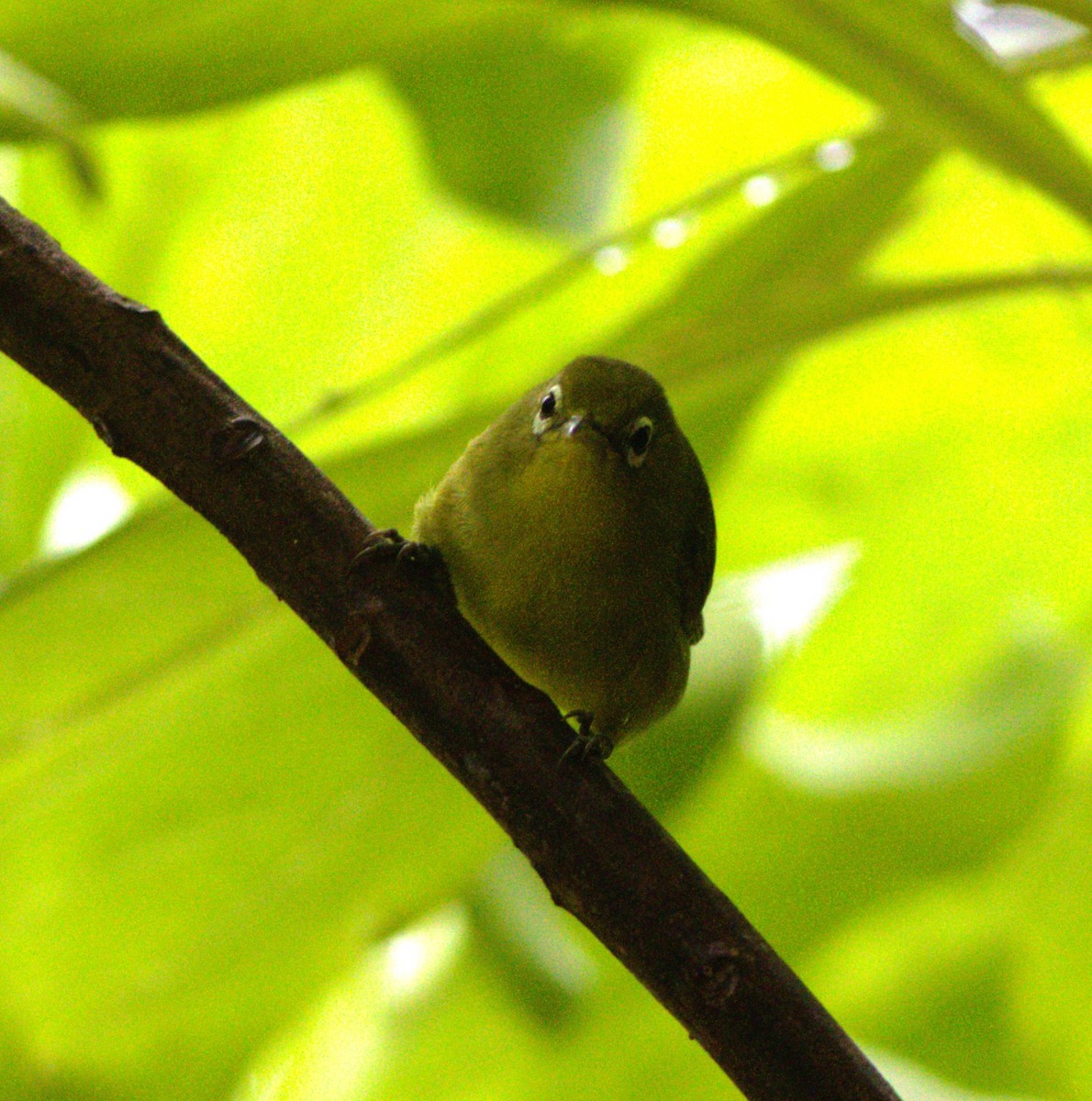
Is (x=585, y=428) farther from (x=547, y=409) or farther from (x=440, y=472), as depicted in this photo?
(x=440, y=472)

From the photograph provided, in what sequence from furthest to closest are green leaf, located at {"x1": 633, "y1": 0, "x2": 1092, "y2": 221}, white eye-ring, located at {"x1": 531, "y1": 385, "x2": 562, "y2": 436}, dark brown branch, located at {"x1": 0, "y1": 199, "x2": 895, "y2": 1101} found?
white eye-ring, located at {"x1": 531, "y1": 385, "x2": 562, "y2": 436} < green leaf, located at {"x1": 633, "y1": 0, "x2": 1092, "y2": 221} < dark brown branch, located at {"x1": 0, "y1": 199, "x2": 895, "y2": 1101}

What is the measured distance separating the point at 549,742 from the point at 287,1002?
0.74 metres

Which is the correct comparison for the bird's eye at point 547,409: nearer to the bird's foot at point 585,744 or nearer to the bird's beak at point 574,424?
the bird's beak at point 574,424

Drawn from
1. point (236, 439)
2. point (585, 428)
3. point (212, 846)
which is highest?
point (236, 439)

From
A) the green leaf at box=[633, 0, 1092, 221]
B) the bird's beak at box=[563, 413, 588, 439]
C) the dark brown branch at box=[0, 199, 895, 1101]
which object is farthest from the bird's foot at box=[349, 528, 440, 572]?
the green leaf at box=[633, 0, 1092, 221]

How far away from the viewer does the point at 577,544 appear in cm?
142

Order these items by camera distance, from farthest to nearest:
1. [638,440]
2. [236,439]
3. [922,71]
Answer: [638,440]
[922,71]
[236,439]

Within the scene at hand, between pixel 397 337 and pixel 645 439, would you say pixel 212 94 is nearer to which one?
pixel 645 439

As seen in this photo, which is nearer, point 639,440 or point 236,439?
point 236,439

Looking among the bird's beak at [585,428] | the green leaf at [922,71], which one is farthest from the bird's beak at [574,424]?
the green leaf at [922,71]

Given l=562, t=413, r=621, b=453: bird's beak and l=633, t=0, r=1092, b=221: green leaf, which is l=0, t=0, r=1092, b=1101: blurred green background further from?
l=562, t=413, r=621, b=453: bird's beak

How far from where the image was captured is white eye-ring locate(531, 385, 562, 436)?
146 centimetres

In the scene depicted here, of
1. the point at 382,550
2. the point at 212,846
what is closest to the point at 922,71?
the point at 382,550

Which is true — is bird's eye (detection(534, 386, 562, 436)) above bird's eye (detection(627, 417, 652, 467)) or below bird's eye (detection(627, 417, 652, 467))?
above
